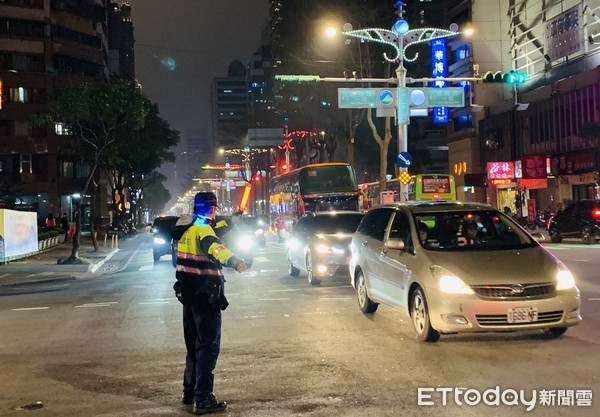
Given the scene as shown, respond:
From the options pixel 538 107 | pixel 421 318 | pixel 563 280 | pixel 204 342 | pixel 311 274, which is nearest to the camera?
pixel 204 342

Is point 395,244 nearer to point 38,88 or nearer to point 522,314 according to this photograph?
point 522,314

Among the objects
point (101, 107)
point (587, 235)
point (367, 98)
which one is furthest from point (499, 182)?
point (101, 107)

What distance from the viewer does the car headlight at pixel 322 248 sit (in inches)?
607

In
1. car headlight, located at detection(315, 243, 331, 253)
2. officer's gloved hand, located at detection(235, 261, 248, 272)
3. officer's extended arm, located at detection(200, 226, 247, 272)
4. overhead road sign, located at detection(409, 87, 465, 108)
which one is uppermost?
overhead road sign, located at detection(409, 87, 465, 108)

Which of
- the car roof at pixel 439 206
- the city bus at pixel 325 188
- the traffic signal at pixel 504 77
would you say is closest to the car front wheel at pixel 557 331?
the car roof at pixel 439 206

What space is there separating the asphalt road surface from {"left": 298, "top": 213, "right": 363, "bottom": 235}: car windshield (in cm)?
383

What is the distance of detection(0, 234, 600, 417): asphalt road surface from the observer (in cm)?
621

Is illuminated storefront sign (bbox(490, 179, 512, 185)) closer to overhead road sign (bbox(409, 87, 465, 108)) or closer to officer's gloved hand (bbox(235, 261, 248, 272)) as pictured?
overhead road sign (bbox(409, 87, 465, 108))

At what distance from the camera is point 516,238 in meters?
9.53

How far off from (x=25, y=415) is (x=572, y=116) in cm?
3924

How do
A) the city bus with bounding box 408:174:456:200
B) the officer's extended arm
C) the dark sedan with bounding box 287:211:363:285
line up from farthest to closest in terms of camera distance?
the city bus with bounding box 408:174:456:200
the dark sedan with bounding box 287:211:363:285
the officer's extended arm

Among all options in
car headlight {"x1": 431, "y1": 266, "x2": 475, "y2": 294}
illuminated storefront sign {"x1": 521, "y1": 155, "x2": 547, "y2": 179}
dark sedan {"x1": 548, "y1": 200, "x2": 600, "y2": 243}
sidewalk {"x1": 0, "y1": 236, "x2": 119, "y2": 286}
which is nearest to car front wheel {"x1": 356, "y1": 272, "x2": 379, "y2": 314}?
car headlight {"x1": 431, "y1": 266, "x2": 475, "y2": 294}

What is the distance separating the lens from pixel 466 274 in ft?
26.9

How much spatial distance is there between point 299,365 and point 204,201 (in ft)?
8.11
